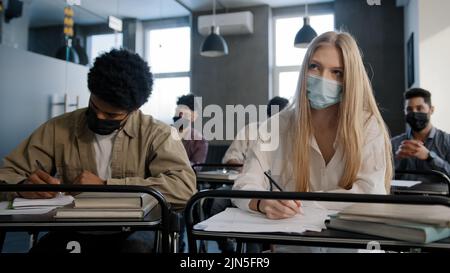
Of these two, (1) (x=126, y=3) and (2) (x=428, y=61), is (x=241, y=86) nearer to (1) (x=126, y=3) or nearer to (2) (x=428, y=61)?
(1) (x=126, y=3)

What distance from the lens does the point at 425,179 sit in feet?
8.98

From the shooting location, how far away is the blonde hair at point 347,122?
4.30 feet

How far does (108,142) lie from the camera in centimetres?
157

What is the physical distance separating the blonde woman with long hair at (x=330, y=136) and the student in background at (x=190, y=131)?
2.49 meters

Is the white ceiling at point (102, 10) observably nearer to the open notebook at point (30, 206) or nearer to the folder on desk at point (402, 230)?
the open notebook at point (30, 206)

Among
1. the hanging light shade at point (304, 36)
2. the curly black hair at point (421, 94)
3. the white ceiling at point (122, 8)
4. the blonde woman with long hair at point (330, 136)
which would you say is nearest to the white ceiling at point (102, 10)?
the white ceiling at point (122, 8)

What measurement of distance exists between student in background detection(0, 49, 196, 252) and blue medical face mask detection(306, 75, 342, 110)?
0.55m

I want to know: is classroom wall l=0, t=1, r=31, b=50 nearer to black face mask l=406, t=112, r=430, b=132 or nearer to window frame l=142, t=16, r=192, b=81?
window frame l=142, t=16, r=192, b=81

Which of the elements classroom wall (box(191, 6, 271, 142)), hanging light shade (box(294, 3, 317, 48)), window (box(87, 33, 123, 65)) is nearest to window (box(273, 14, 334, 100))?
classroom wall (box(191, 6, 271, 142))

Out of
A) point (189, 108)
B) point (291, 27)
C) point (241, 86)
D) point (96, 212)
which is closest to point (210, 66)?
point (241, 86)

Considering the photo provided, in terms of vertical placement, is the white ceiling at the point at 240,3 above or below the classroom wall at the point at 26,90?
above

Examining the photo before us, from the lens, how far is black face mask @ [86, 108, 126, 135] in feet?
4.83

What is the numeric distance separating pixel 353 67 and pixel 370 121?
0.21 m
